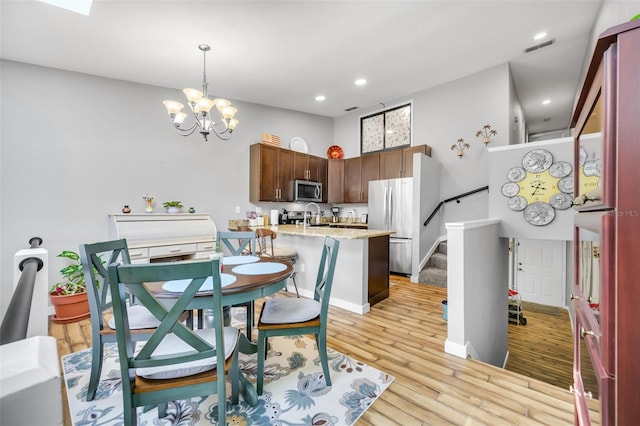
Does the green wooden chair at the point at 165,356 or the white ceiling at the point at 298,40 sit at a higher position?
the white ceiling at the point at 298,40

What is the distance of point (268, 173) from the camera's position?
5.18 metres

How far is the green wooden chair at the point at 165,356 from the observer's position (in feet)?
3.71

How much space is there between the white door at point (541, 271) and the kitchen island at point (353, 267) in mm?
3287

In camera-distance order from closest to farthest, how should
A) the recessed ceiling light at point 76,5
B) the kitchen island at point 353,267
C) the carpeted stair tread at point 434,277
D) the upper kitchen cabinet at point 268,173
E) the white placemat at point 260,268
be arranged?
the white placemat at point 260,268 → the recessed ceiling light at point 76,5 → the kitchen island at point 353,267 → the carpeted stair tread at point 434,277 → the upper kitchen cabinet at point 268,173

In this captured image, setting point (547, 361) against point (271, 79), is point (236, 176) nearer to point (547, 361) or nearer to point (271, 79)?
point (271, 79)

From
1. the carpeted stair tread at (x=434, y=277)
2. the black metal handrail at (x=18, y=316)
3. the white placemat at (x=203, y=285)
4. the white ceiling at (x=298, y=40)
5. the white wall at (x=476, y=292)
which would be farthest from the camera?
the carpeted stair tread at (x=434, y=277)

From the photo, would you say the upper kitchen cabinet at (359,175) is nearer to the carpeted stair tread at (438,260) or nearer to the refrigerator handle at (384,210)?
the refrigerator handle at (384,210)

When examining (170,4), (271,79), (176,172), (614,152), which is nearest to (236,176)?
(176,172)

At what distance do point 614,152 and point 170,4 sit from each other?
3.43 metres

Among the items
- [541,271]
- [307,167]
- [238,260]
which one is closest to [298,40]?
[238,260]

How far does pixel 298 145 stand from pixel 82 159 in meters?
3.66

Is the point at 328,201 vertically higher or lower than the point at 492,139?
lower

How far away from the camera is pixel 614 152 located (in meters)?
0.72

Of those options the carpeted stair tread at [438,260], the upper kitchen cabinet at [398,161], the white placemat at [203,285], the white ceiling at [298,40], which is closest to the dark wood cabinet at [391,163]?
the upper kitchen cabinet at [398,161]
